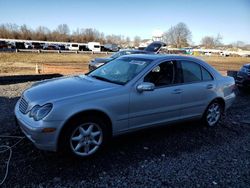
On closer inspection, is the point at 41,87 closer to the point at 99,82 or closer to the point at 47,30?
the point at 99,82

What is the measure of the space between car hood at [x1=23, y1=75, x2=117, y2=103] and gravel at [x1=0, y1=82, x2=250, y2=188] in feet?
3.01

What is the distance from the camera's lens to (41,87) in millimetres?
4164

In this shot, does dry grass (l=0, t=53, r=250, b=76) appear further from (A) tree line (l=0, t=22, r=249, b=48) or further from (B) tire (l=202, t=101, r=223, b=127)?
(A) tree line (l=0, t=22, r=249, b=48)

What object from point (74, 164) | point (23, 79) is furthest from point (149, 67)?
point (23, 79)

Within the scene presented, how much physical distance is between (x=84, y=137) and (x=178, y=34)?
114401 mm

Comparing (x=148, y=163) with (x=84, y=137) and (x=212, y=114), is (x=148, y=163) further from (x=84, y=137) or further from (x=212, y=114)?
(x=212, y=114)

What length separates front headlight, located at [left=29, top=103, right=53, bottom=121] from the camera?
3.47 metres

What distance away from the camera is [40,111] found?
3.51m

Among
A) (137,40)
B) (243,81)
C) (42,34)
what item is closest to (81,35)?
(42,34)

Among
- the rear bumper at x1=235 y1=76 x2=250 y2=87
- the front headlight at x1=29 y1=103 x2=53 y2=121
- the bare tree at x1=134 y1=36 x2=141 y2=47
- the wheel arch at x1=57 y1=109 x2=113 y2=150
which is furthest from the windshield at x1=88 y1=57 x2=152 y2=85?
the bare tree at x1=134 y1=36 x2=141 y2=47

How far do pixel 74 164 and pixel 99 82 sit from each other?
55.6 inches

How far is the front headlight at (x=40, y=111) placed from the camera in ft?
11.4

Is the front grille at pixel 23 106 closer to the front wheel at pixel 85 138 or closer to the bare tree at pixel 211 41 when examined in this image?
the front wheel at pixel 85 138

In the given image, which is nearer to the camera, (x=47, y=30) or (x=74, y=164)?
(x=74, y=164)
